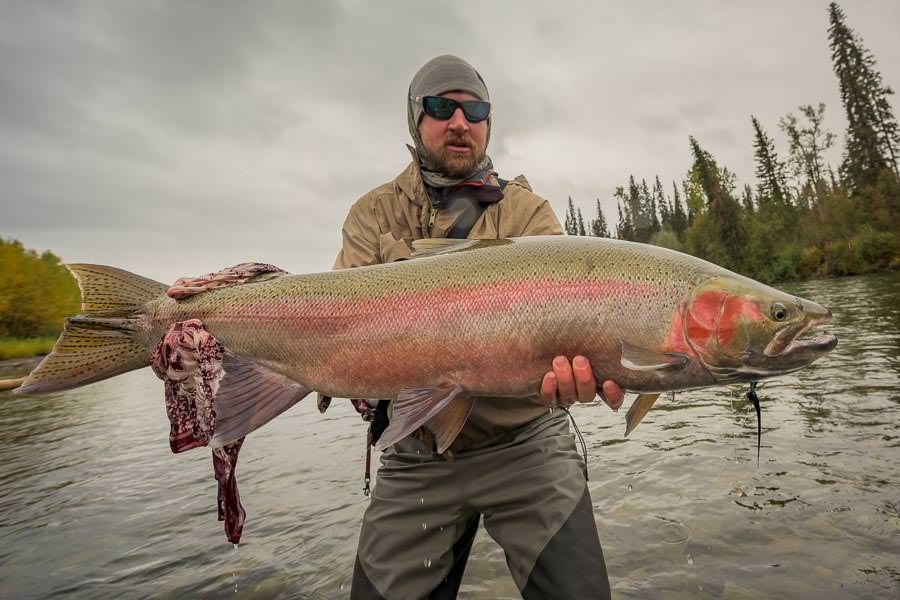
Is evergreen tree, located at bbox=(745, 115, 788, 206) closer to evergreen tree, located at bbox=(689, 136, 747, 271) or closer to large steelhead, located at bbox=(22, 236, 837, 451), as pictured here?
evergreen tree, located at bbox=(689, 136, 747, 271)

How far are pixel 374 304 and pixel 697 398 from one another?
7608 millimetres

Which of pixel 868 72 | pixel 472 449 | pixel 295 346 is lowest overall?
pixel 472 449

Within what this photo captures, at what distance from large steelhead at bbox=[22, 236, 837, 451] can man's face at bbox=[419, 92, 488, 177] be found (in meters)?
0.91

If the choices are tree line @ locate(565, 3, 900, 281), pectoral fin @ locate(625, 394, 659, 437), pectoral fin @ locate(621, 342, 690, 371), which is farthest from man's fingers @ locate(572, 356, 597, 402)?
tree line @ locate(565, 3, 900, 281)

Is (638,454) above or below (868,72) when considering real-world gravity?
below

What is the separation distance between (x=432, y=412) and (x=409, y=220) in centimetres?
144

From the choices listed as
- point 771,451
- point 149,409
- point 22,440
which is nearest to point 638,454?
point 771,451

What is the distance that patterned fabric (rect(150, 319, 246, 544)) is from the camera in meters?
2.44

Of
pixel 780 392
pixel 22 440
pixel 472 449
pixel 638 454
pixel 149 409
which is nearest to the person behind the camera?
pixel 472 449

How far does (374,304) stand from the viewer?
245 cm

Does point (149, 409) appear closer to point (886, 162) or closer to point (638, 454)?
point (638, 454)

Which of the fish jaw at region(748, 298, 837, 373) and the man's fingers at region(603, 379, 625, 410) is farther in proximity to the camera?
the man's fingers at region(603, 379, 625, 410)

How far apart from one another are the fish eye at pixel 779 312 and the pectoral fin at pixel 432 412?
136cm

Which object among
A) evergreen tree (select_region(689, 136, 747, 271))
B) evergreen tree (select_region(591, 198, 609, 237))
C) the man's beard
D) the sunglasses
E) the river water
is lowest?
the river water
